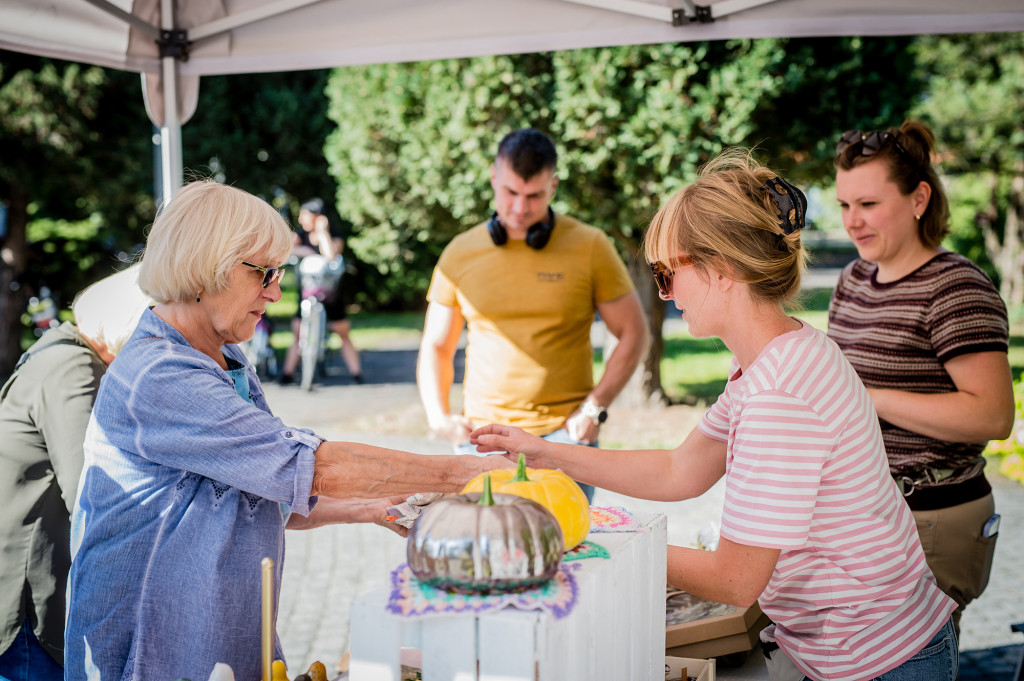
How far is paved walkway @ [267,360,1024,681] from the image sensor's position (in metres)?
4.68

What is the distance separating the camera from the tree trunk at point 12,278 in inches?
522

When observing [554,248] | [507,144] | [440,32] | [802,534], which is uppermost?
[440,32]

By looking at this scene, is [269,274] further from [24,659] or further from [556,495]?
[24,659]

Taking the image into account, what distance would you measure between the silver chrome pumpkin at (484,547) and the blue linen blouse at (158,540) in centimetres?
68

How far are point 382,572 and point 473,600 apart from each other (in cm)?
474

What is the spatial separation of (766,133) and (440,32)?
495cm

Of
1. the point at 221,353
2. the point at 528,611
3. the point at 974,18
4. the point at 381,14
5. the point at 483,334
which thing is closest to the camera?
the point at 528,611

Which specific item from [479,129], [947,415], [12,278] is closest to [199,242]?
[947,415]

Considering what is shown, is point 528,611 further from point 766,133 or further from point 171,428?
point 766,133

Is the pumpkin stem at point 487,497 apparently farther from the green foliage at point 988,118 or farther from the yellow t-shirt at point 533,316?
the green foliage at point 988,118

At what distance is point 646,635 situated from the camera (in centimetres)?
188

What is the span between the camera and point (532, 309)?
13.6 feet

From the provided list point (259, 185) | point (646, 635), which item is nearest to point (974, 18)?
point (646, 635)

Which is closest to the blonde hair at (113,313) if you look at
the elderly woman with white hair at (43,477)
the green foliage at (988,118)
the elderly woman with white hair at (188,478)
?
the elderly woman with white hair at (43,477)
